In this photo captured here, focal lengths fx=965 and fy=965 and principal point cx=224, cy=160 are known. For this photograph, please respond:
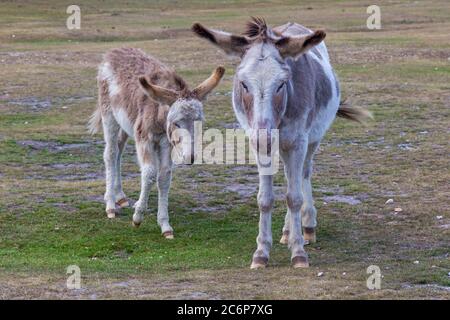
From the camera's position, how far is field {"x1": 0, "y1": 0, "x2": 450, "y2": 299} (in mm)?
9336

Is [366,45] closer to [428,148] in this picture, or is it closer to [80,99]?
[80,99]

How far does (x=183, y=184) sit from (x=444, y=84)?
10960 mm

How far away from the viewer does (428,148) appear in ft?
54.4

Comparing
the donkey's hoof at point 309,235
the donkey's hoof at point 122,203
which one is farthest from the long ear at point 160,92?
the donkey's hoof at point 122,203

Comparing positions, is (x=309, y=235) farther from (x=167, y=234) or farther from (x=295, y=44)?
(x=295, y=44)

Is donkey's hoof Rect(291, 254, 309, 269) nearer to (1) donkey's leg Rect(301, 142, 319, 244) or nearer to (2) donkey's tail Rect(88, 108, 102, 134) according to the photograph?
(1) donkey's leg Rect(301, 142, 319, 244)

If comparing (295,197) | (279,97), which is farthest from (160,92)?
(279,97)

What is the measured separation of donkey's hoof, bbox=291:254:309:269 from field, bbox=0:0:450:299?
0.08 metres

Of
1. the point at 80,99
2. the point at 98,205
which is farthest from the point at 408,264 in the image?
the point at 80,99

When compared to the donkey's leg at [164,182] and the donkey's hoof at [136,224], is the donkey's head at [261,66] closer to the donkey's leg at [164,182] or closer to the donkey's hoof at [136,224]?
the donkey's leg at [164,182]

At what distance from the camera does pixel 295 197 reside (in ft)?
33.1

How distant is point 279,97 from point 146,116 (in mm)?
3249

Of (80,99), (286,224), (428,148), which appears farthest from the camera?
(80,99)

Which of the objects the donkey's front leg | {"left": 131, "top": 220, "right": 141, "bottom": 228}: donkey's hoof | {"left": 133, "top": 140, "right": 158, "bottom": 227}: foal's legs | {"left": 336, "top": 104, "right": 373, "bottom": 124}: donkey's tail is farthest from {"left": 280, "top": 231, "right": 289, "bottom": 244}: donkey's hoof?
{"left": 336, "top": 104, "right": 373, "bottom": 124}: donkey's tail
